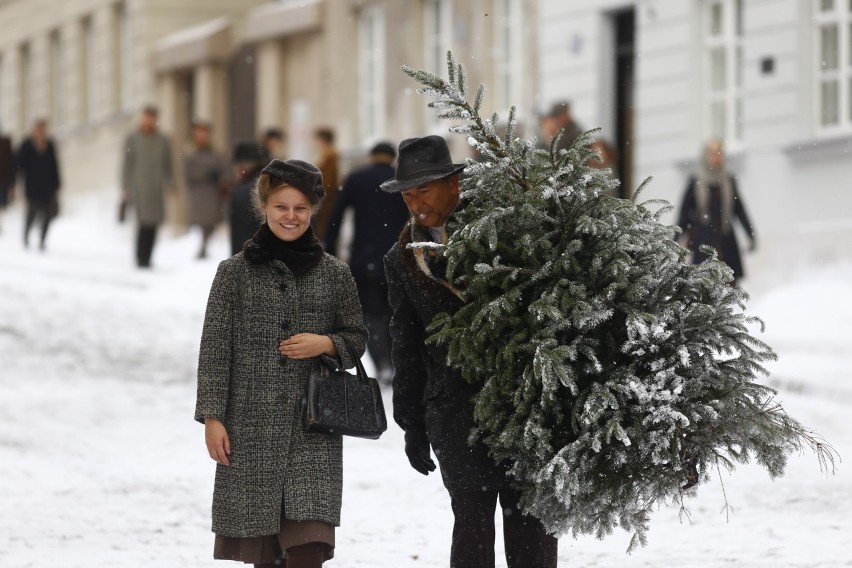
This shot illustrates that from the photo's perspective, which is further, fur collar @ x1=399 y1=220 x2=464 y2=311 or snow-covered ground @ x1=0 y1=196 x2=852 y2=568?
snow-covered ground @ x1=0 y1=196 x2=852 y2=568

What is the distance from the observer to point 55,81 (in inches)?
1654

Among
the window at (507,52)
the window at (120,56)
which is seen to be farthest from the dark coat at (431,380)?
the window at (120,56)

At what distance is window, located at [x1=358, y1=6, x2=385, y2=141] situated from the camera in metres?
28.3

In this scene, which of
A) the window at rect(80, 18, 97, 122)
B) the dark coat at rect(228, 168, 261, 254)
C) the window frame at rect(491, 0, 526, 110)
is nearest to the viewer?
the dark coat at rect(228, 168, 261, 254)

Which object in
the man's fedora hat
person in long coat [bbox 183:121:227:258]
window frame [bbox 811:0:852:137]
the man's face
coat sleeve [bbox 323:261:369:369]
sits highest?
window frame [bbox 811:0:852:137]

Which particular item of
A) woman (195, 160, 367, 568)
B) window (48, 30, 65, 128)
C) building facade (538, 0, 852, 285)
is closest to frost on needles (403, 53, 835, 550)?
woman (195, 160, 367, 568)

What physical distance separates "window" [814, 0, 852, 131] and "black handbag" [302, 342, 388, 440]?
12.9m

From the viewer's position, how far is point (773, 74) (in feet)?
60.6

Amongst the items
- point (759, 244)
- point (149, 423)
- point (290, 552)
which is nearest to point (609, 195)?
point (290, 552)

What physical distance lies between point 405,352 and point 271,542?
732mm

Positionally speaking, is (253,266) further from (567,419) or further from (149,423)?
(149,423)

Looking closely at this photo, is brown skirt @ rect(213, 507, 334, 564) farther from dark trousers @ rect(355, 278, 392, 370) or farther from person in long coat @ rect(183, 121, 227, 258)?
person in long coat @ rect(183, 121, 227, 258)

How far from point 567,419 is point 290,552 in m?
1.03

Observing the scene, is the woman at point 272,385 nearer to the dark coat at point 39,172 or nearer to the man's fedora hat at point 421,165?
the man's fedora hat at point 421,165
